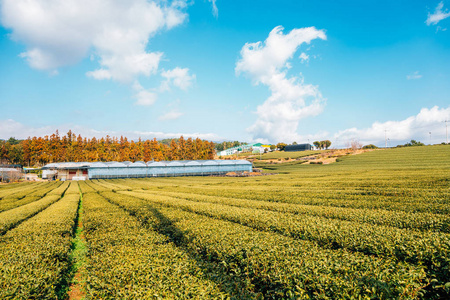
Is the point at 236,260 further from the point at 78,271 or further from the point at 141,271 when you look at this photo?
the point at 78,271

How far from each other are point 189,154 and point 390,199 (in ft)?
306

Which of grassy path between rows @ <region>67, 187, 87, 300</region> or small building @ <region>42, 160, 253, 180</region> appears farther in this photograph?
small building @ <region>42, 160, 253, 180</region>

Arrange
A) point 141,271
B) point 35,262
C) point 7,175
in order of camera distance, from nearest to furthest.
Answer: point 141,271 → point 35,262 → point 7,175

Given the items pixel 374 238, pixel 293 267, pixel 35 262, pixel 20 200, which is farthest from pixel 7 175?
pixel 374 238

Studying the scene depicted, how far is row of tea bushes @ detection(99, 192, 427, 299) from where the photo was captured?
4.51m

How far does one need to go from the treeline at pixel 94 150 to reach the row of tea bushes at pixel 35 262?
85743 millimetres

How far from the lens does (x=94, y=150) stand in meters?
100

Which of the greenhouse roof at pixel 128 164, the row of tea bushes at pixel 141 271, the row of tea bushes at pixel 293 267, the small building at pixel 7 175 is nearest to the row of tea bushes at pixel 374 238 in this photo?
the row of tea bushes at pixel 293 267

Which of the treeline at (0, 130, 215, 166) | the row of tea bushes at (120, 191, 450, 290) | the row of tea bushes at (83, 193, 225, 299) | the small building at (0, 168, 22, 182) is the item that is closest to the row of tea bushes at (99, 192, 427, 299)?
the row of tea bushes at (120, 191, 450, 290)

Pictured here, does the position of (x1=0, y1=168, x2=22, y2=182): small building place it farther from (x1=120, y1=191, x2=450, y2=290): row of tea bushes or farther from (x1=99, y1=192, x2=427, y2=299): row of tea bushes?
(x1=120, y1=191, x2=450, y2=290): row of tea bushes

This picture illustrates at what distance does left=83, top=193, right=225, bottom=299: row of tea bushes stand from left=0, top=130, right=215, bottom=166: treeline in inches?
3503

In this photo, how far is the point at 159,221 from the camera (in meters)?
→ 11.4

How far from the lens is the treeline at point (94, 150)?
91.6 metres

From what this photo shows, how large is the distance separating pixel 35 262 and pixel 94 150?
10785 cm
